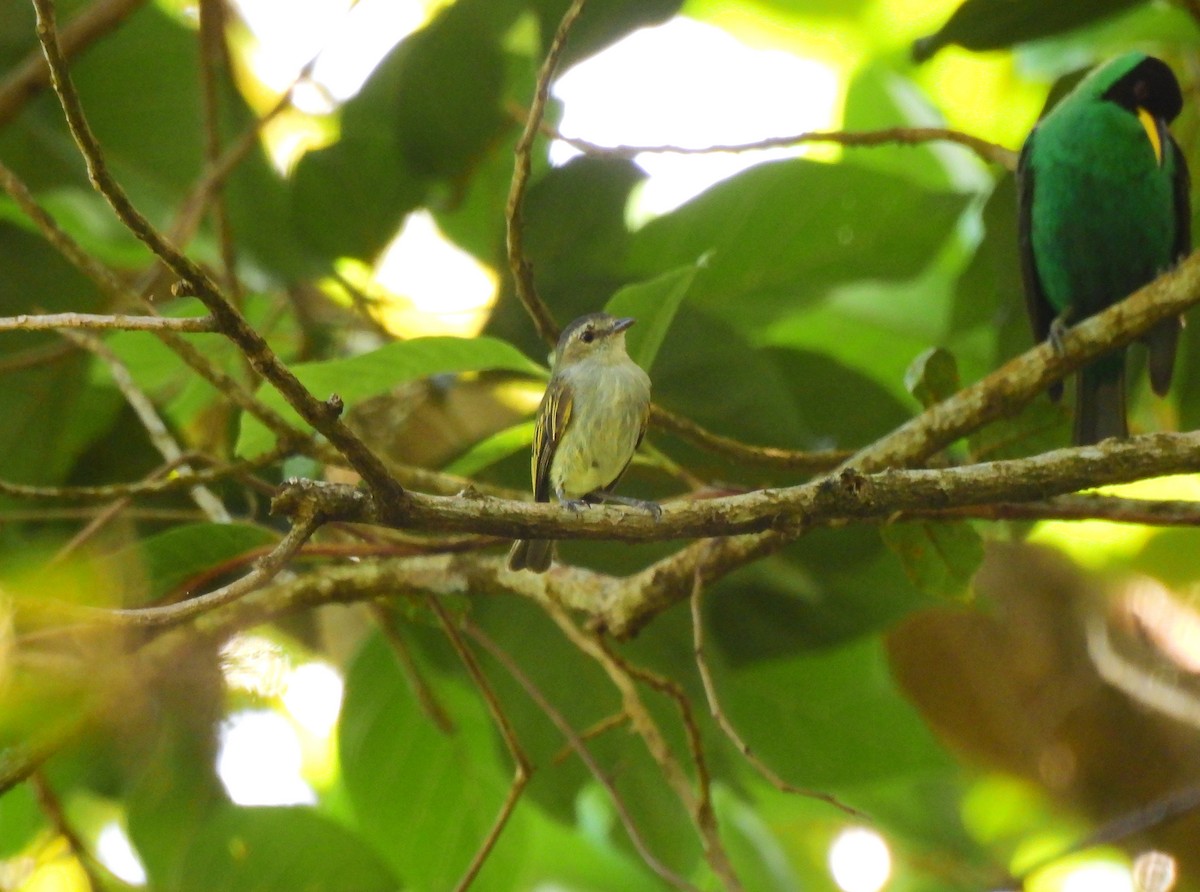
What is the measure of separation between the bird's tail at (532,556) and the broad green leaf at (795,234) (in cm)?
108

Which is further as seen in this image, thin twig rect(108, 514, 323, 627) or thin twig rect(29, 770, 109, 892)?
thin twig rect(29, 770, 109, 892)

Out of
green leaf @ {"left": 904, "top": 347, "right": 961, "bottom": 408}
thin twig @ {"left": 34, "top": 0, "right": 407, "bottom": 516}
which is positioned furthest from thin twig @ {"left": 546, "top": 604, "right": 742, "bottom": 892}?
thin twig @ {"left": 34, "top": 0, "right": 407, "bottom": 516}

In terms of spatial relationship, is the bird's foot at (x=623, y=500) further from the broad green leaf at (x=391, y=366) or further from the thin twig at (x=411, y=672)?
the thin twig at (x=411, y=672)

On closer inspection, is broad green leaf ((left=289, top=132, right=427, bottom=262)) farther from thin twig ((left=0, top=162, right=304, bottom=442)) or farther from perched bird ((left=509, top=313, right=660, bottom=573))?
thin twig ((left=0, top=162, right=304, bottom=442))

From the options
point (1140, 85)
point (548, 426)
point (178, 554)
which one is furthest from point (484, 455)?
point (1140, 85)

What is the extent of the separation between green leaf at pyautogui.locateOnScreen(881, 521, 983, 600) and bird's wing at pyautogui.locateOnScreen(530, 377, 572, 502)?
0.89 metres

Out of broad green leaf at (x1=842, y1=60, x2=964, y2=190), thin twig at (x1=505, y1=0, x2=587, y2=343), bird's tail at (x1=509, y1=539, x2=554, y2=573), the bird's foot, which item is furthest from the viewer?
broad green leaf at (x1=842, y1=60, x2=964, y2=190)

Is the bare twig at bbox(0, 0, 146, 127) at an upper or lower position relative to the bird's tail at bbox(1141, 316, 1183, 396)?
upper

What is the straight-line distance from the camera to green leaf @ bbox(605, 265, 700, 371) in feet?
8.34

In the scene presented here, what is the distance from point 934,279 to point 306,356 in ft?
A: 7.56

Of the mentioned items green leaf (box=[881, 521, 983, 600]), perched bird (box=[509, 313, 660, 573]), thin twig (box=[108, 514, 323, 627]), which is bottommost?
thin twig (box=[108, 514, 323, 627])

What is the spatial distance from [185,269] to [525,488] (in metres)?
2.16

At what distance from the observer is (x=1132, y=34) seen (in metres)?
4.22

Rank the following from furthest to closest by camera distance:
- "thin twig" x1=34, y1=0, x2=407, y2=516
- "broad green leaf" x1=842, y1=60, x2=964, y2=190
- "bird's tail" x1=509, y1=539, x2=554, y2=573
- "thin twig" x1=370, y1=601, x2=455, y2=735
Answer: "broad green leaf" x1=842, y1=60, x2=964, y2=190
"thin twig" x1=370, y1=601, x2=455, y2=735
"bird's tail" x1=509, y1=539, x2=554, y2=573
"thin twig" x1=34, y1=0, x2=407, y2=516
